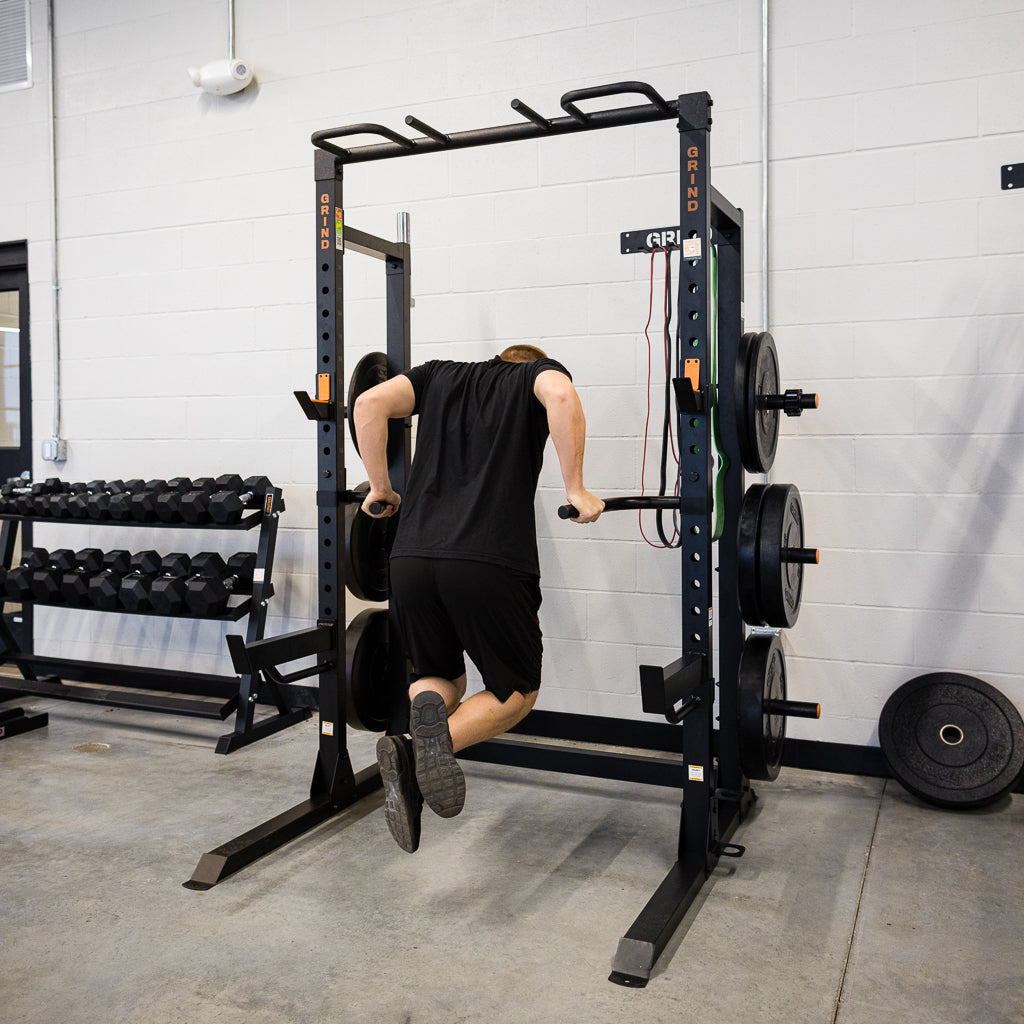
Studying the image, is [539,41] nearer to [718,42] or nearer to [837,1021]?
[718,42]

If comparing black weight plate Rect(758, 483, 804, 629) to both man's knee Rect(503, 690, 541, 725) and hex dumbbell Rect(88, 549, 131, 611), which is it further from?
hex dumbbell Rect(88, 549, 131, 611)

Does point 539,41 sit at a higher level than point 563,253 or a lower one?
higher

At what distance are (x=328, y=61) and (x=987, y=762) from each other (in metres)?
3.60

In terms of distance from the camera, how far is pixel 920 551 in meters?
3.19

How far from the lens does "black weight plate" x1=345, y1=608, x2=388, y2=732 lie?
2.88m

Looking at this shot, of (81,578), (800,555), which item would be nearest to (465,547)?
(800,555)

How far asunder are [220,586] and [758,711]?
2221 mm

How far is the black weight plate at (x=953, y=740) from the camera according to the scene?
2924mm

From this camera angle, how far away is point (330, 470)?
284 centimetres

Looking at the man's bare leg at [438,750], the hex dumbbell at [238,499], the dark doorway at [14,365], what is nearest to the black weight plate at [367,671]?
the man's bare leg at [438,750]

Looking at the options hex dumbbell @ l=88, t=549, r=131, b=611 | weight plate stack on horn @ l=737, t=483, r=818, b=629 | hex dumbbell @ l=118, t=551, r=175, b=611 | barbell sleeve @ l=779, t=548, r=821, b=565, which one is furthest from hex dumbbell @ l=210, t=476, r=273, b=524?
barbell sleeve @ l=779, t=548, r=821, b=565

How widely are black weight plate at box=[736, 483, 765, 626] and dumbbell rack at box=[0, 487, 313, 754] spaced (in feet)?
5.88

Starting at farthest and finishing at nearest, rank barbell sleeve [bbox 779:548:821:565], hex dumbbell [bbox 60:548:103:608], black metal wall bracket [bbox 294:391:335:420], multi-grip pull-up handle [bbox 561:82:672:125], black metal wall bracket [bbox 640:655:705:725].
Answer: hex dumbbell [bbox 60:548:103:608], black metal wall bracket [bbox 294:391:335:420], barbell sleeve [bbox 779:548:821:565], multi-grip pull-up handle [bbox 561:82:672:125], black metal wall bracket [bbox 640:655:705:725]

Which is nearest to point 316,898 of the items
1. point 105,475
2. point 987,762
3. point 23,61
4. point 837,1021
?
point 837,1021
